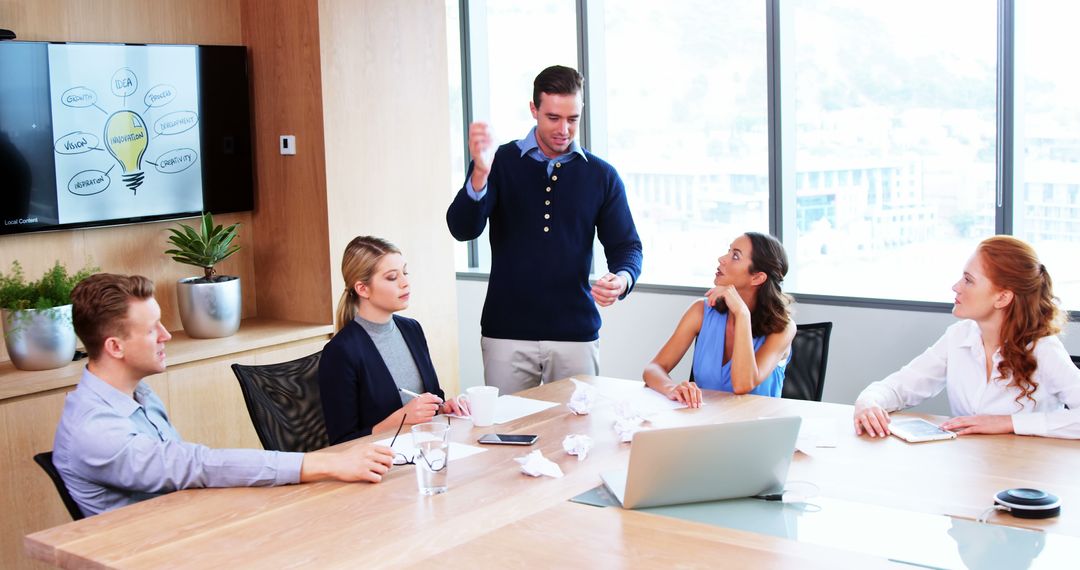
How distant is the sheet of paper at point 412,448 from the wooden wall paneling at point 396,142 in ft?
6.64

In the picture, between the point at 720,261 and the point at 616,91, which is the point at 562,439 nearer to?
the point at 720,261

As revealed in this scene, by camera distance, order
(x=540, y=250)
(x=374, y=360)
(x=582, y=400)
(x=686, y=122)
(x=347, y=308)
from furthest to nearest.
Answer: (x=686, y=122), (x=540, y=250), (x=347, y=308), (x=374, y=360), (x=582, y=400)

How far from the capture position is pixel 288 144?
4629 mm

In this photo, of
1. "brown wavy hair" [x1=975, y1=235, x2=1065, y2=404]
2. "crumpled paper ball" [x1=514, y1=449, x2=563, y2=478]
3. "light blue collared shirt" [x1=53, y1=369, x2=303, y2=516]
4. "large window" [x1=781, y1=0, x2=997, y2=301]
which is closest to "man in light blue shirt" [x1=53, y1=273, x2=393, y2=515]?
"light blue collared shirt" [x1=53, y1=369, x2=303, y2=516]

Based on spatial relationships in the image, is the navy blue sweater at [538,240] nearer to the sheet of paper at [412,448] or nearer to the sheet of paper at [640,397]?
the sheet of paper at [640,397]

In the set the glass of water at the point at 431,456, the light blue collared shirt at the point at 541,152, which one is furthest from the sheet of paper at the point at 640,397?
the light blue collared shirt at the point at 541,152

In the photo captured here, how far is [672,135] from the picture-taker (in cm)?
548

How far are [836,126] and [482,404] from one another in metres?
2.78

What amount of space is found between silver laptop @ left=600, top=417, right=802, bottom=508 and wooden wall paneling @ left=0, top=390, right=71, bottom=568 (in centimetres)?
236

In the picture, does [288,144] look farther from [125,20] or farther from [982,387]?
[982,387]

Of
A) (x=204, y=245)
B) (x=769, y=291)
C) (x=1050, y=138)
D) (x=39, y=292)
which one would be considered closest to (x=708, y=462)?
(x=769, y=291)

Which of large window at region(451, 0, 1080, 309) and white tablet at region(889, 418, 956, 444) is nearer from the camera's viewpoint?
white tablet at region(889, 418, 956, 444)

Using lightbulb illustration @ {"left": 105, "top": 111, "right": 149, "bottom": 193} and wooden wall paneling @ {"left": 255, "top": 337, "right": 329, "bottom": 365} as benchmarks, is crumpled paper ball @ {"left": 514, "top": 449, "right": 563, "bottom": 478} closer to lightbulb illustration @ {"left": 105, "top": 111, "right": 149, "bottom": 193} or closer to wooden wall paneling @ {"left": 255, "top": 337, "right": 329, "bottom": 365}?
wooden wall paneling @ {"left": 255, "top": 337, "right": 329, "bottom": 365}

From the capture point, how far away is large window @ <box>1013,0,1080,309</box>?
4258mm
